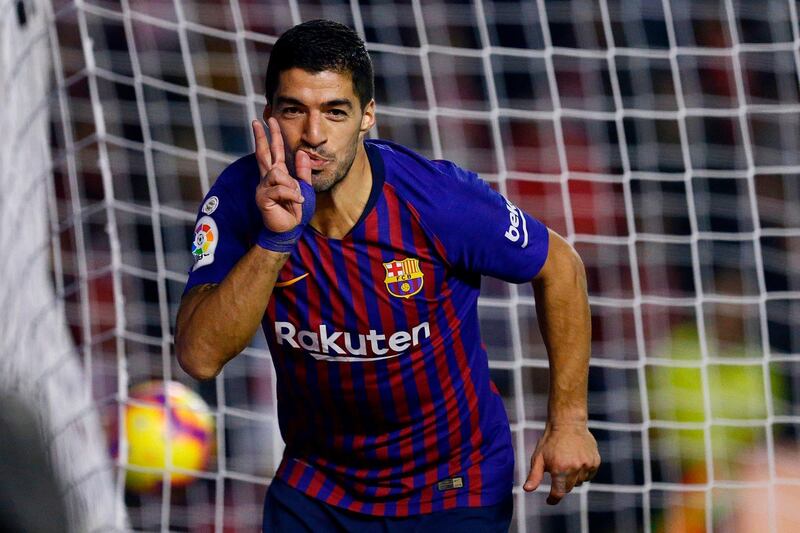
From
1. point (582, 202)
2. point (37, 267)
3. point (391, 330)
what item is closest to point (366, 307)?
point (391, 330)

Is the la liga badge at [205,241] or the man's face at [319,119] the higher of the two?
the man's face at [319,119]

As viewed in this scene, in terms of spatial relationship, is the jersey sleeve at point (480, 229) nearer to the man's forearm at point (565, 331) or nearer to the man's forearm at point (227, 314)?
the man's forearm at point (565, 331)

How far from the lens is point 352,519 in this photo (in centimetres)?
241

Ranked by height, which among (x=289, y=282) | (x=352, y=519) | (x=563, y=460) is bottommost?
(x=352, y=519)

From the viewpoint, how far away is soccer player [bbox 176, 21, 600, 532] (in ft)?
6.95

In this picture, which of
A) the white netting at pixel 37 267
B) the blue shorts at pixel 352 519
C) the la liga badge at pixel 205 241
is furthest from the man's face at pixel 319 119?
the white netting at pixel 37 267

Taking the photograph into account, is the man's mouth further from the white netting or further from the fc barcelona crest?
the white netting

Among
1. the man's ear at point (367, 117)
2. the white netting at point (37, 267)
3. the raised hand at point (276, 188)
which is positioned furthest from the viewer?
the white netting at point (37, 267)

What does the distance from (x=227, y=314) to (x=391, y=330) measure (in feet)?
1.21

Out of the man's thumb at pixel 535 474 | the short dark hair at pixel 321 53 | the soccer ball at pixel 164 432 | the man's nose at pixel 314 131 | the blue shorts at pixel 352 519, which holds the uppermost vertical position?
the short dark hair at pixel 321 53

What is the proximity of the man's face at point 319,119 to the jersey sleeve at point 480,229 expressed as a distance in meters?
0.22

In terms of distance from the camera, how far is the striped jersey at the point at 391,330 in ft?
7.39

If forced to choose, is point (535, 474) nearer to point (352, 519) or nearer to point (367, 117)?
point (352, 519)

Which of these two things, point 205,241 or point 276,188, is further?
point 205,241
